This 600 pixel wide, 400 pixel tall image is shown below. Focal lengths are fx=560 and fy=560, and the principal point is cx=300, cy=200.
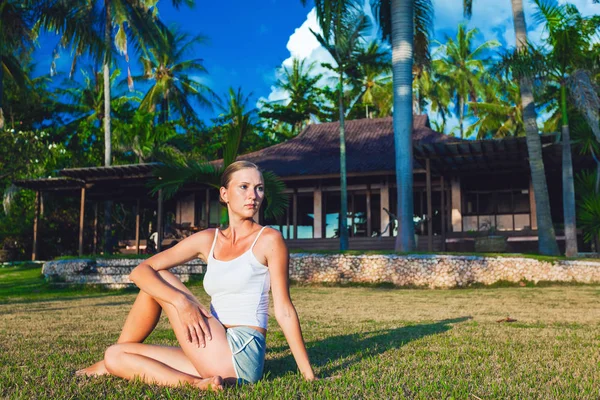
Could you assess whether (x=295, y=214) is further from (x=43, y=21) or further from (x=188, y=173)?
(x=43, y=21)

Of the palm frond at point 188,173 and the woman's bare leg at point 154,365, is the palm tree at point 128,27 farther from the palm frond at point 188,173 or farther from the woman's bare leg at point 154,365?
the woman's bare leg at point 154,365

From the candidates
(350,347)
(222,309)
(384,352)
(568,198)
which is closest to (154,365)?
(222,309)

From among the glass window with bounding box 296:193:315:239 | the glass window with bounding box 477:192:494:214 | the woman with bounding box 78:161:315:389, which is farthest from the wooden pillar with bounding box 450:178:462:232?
the woman with bounding box 78:161:315:389

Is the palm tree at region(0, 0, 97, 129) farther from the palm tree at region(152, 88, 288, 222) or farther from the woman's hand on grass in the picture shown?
the woman's hand on grass

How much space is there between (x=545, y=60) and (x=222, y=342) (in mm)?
14900

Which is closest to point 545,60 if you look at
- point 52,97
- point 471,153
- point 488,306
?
A: point 471,153

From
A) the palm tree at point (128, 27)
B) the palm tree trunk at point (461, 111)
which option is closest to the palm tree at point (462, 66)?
the palm tree trunk at point (461, 111)

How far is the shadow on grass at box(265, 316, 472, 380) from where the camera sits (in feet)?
12.0

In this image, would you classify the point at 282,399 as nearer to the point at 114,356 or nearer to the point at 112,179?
the point at 114,356

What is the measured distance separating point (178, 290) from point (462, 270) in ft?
37.9

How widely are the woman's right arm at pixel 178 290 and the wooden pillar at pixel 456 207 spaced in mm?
18720

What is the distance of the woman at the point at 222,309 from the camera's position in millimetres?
2875

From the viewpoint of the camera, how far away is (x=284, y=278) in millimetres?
2982

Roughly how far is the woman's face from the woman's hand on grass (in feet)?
1.90
